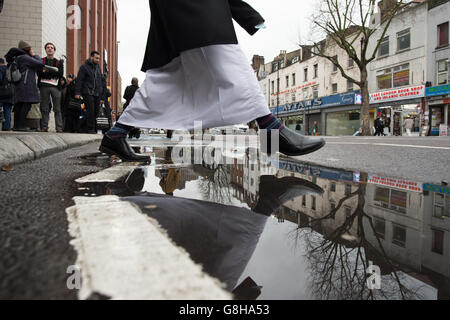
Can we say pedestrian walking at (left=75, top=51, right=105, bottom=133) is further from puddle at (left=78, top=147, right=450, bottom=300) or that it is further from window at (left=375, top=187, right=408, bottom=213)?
window at (left=375, top=187, right=408, bottom=213)

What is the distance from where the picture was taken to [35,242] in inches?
31.1

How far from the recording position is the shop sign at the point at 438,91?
19.6 m

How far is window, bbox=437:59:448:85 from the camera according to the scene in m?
20.1

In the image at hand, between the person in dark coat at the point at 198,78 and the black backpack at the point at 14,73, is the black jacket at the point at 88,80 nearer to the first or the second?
the black backpack at the point at 14,73

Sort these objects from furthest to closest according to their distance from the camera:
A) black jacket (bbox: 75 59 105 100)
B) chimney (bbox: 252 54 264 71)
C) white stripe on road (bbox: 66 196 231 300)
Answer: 1. chimney (bbox: 252 54 264 71)
2. black jacket (bbox: 75 59 105 100)
3. white stripe on road (bbox: 66 196 231 300)

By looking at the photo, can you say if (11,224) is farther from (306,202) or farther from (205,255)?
(306,202)

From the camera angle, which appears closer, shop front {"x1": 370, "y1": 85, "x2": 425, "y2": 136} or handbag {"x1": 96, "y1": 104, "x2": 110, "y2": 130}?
handbag {"x1": 96, "y1": 104, "x2": 110, "y2": 130}

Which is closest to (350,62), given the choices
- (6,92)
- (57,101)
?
(57,101)

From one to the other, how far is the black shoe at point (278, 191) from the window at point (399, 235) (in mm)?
429

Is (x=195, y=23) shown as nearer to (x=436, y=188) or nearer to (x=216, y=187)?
(x=216, y=187)

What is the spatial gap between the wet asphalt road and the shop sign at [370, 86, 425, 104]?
2459 cm

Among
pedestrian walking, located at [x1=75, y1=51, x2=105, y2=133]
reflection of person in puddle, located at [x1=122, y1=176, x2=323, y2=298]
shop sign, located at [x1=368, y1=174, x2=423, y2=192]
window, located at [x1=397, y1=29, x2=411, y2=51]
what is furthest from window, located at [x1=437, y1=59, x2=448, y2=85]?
reflection of person in puddle, located at [x1=122, y1=176, x2=323, y2=298]

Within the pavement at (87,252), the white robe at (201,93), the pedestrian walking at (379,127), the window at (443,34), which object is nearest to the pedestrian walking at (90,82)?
the white robe at (201,93)
